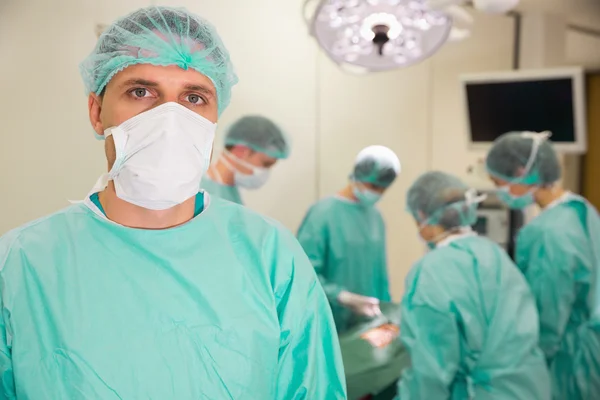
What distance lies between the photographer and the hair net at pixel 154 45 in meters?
0.88

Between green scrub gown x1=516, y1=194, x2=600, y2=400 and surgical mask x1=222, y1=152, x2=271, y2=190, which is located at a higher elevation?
surgical mask x1=222, y1=152, x2=271, y2=190

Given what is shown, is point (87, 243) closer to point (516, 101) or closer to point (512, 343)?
point (512, 343)

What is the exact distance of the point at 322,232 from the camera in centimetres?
229

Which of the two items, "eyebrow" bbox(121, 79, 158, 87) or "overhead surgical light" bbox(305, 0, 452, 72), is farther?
"overhead surgical light" bbox(305, 0, 452, 72)

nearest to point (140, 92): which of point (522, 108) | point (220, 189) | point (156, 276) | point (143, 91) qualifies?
point (143, 91)

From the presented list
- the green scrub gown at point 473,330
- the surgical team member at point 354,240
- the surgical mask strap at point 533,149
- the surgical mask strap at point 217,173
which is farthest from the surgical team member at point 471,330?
the surgical mask strap at point 217,173

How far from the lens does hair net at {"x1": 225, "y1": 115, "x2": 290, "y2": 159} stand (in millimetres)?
1894

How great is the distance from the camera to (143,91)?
2.95 feet

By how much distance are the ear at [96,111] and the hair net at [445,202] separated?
1183 millimetres

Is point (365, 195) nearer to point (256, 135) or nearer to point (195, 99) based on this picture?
point (256, 135)

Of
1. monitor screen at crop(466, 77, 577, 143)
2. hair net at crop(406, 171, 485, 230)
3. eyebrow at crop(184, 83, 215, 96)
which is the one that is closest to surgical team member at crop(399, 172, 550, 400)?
hair net at crop(406, 171, 485, 230)

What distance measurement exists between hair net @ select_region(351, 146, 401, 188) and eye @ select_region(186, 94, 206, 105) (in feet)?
4.49

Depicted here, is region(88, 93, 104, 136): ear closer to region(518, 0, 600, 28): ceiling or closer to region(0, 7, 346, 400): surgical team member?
region(0, 7, 346, 400): surgical team member

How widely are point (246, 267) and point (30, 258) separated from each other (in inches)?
14.8
